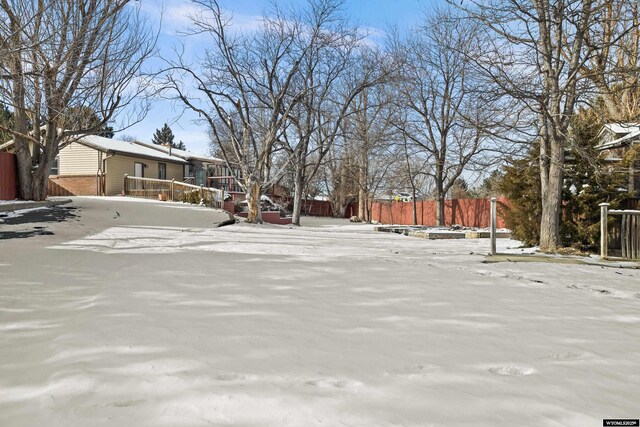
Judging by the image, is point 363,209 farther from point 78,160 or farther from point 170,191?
A: point 78,160

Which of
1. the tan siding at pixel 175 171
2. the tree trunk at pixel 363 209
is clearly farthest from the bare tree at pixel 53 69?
the tree trunk at pixel 363 209

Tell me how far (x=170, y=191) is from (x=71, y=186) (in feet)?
22.2

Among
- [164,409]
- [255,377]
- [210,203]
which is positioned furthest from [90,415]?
[210,203]

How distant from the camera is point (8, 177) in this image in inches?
608

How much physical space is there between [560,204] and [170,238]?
30.9 feet

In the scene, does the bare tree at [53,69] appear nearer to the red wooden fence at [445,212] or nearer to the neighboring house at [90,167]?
the neighboring house at [90,167]

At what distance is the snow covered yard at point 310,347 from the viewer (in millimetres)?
2102

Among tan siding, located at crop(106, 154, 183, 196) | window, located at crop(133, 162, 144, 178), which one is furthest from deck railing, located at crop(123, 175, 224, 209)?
window, located at crop(133, 162, 144, 178)

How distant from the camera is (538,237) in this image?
1096 centimetres

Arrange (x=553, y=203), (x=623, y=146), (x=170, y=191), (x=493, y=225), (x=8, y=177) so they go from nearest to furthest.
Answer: (x=493, y=225) → (x=553, y=203) → (x=623, y=146) → (x=8, y=177) → (x=170, y=191)

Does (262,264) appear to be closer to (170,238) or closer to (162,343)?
(162,343)

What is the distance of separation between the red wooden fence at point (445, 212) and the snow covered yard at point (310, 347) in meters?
15.9

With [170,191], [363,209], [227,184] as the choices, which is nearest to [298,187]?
[170,191]

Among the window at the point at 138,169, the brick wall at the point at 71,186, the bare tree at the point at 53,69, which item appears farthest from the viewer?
the window at the point at 138,169
